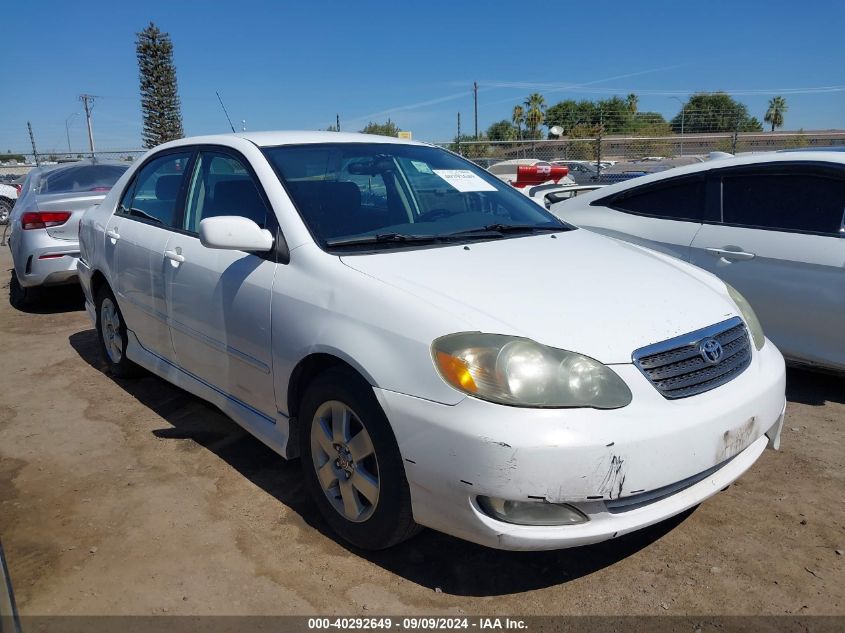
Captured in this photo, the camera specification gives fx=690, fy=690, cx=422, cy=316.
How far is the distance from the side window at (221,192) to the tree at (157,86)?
3729 centimetres

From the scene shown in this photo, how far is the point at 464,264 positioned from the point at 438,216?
65 centimetres

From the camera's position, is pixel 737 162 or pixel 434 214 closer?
pixel 434 214

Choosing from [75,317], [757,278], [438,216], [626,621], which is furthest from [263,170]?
[75,317]

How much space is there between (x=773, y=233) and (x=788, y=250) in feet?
0.52

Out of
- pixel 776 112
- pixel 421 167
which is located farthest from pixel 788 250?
pixel 776 112

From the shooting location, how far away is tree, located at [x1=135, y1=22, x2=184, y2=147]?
39.0 m

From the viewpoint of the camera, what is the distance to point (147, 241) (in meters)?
3.97

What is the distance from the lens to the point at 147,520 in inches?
118

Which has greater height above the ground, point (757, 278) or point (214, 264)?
point (214, 264)

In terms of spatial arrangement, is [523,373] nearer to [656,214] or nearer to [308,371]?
[308,371]

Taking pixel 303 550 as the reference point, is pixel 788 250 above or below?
above

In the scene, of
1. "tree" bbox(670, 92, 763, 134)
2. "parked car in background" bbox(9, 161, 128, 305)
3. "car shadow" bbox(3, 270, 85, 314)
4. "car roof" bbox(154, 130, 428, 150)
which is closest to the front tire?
"car roof" bbox(154, 130, 428, 150)

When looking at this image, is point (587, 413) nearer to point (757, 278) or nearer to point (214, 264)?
point (214, 264)

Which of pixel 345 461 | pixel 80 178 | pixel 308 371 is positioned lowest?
pixel 345 461
